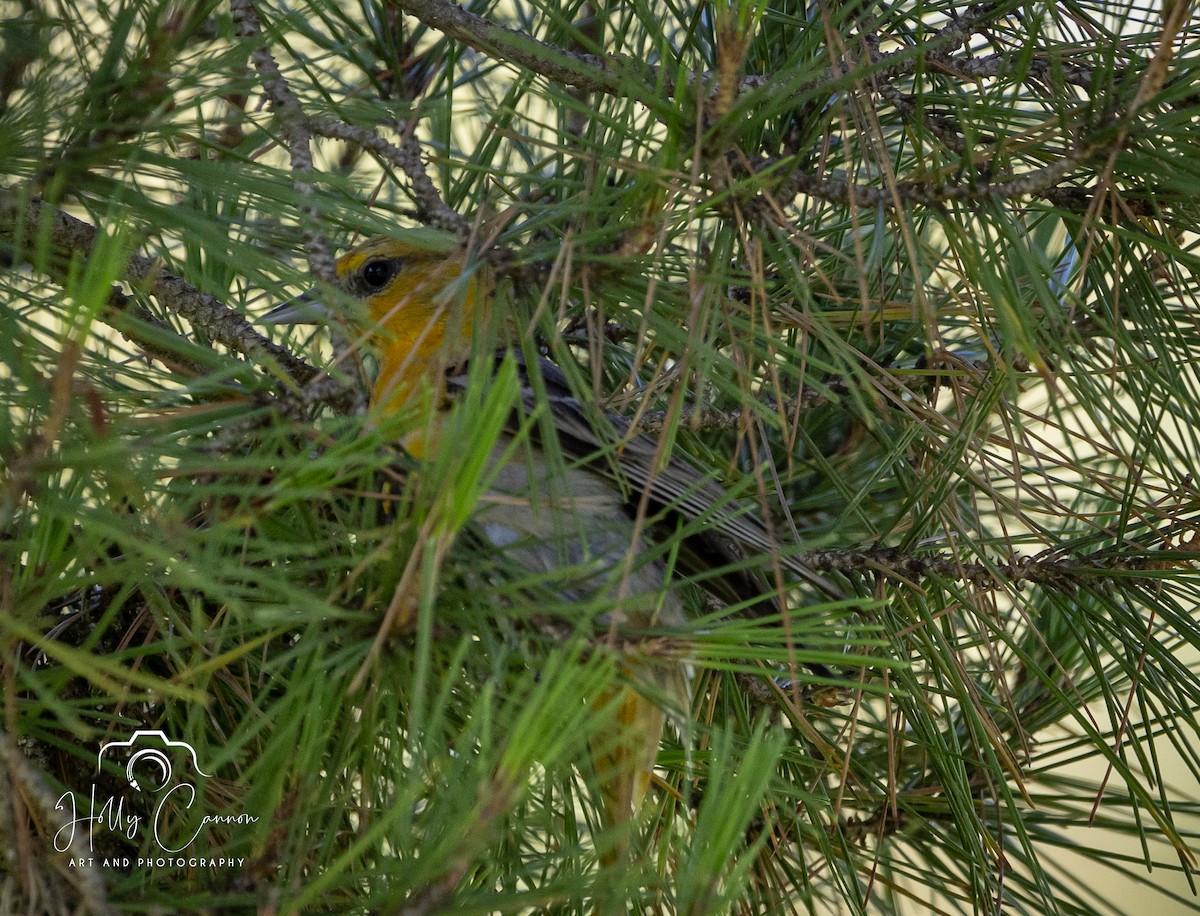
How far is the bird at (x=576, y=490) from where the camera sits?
107 cm

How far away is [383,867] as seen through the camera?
40.7 inches

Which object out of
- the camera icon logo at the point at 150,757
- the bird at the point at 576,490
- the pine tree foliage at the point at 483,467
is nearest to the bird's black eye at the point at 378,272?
the bird at the point at 576,490

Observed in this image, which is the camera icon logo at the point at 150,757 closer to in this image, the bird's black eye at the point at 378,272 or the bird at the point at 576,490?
the bird at the point at 576,490

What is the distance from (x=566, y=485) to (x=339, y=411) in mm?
511

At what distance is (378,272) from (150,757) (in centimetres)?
139

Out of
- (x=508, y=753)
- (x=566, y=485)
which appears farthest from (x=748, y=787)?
(x=566, y=485)

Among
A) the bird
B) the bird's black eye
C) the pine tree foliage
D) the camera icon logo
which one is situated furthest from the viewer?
the bird's black eye

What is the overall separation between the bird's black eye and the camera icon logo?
4.47 feet

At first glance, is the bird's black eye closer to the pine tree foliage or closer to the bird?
the bird

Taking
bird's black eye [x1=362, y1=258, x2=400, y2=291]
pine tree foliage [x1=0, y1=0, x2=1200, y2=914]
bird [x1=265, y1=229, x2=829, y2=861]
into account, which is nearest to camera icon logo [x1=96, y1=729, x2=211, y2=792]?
pine tree foliage [x1=0, y1=0, x2=1200, y2=914]

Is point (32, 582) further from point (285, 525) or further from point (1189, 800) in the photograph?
point (1189, 800)

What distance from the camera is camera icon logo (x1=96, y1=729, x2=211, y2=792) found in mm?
1306

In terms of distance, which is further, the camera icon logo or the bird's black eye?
the bird's black eye

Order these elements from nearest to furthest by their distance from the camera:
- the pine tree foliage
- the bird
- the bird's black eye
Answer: the pine tree foliage, the bird, the bird's black eye
